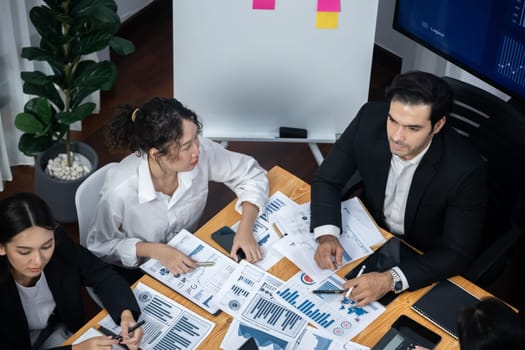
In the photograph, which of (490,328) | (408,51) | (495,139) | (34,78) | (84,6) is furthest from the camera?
(408,51)

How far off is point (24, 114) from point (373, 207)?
1.54 metres

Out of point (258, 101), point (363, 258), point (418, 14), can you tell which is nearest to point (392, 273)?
point (363, 258)

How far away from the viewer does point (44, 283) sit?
2.31m

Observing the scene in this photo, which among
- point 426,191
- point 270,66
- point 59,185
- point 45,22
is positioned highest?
point 45,22

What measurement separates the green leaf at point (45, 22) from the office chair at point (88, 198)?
849 mm

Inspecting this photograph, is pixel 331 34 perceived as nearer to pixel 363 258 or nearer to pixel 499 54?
pixel 499 54

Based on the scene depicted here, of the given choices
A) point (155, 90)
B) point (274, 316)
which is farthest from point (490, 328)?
point (155, 90)

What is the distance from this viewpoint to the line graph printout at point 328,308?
223 centimetres

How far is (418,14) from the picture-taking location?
3020mm

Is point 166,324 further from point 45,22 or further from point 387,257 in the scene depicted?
point 45,22

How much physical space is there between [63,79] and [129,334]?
152 centimetres

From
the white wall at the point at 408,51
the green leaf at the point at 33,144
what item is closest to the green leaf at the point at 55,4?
the green leaf at the point at 33,144

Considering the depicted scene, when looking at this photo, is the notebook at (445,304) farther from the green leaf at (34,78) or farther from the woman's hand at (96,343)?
the green leaf at (34,78)

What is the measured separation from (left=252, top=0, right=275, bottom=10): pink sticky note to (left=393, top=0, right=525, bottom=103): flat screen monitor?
1.71 feet
